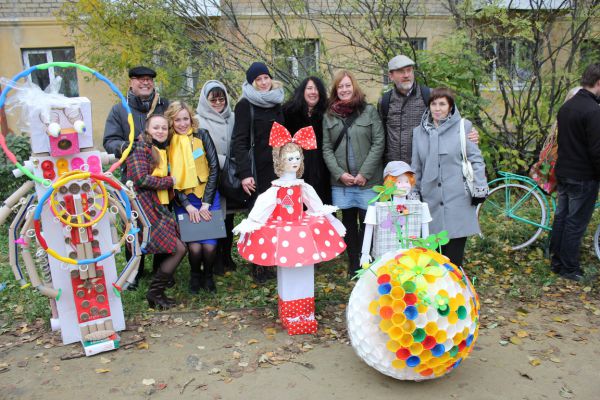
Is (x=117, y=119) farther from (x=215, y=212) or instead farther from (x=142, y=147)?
(x=215, y=212)

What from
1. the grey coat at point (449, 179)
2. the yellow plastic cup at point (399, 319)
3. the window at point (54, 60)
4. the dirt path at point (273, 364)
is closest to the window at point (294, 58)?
the grey coat at point (449, 179)

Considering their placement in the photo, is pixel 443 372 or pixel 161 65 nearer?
pixel 443 372

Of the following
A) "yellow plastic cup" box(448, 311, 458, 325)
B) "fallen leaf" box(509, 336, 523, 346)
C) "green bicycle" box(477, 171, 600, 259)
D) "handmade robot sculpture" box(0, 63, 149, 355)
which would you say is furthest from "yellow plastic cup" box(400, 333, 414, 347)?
"green bicycle" box(477, 171, 600, 259)

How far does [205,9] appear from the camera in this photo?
8.31 metres

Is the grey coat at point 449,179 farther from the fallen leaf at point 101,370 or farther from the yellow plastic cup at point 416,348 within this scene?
the fallen leaf at point 101,370

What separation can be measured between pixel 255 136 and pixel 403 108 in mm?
1327

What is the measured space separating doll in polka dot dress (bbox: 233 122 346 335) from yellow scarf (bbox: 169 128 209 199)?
0.76 metres

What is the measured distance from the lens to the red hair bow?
13.0 ft

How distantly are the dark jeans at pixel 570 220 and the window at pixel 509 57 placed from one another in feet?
9.75

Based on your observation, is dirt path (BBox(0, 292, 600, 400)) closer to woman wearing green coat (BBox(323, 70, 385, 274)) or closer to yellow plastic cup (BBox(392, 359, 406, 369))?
yellow plastic cup (BBox(392, 359, 406, 369))

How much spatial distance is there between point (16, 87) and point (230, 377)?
7.57 feet

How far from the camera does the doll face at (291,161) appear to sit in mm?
3967

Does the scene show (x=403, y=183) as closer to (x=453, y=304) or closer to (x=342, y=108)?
(x=342, y=108)

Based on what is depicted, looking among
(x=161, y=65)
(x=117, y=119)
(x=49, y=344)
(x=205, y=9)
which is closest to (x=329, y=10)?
(x=205, y=9)
